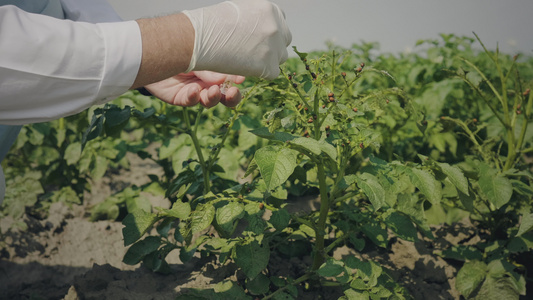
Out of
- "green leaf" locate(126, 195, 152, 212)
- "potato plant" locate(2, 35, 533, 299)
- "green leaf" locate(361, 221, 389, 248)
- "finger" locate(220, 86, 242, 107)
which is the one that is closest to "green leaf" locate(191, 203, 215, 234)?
"potato plant" locate(2, 35, 533, 299)

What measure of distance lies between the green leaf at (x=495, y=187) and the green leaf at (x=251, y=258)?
0.89 m

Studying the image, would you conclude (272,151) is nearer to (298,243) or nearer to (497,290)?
(298,243)

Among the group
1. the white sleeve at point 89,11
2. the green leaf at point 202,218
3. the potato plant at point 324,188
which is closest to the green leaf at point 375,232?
the potato plant at point 324,188

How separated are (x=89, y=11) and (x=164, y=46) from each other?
3.58ft

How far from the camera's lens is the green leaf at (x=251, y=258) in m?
1.63

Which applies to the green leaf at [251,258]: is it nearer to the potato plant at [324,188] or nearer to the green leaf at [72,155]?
the potato plant at [324,188]

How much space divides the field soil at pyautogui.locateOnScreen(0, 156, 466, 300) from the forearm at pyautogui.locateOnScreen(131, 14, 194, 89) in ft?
3.06

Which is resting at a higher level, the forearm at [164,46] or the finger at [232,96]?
the forearm at [164,46]

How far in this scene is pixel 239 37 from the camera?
5.22 ft

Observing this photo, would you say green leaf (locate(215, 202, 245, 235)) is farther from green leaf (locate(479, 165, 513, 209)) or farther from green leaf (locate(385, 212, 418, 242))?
green leaf (locate(479, 165, 513, 209))

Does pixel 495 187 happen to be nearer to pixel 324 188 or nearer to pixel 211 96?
pixel 324 188

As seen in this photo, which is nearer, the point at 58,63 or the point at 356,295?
the point at 58,63

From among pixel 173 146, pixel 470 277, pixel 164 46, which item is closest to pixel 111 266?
pixel 173 146

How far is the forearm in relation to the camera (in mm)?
1379
